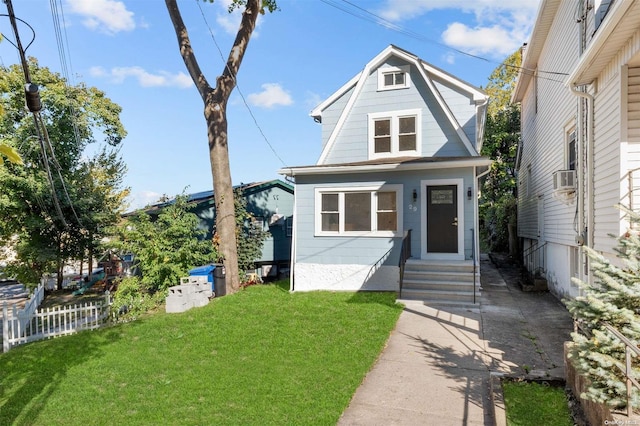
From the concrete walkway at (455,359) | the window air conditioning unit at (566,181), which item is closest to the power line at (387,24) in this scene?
the window air conditioning unit at (566,181)

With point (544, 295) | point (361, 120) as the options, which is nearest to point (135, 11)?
point (361, 120)

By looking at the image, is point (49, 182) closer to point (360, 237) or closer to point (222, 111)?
point (222, 111)

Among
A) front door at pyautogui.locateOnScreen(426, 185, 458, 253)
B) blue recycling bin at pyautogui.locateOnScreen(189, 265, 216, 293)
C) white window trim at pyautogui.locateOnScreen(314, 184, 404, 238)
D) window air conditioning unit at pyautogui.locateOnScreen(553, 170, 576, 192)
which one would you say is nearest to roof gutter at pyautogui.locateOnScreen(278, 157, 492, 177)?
white window trim at pyautogui.locateOnScreen(314, 184, 404, 238)

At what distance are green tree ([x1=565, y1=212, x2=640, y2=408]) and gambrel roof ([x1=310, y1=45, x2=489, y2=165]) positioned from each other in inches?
301

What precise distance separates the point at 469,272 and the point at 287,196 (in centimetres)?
1005

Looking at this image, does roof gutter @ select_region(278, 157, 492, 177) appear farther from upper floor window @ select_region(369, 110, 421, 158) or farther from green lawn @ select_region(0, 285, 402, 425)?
green lawn @ select_region(0, 285, 402, 425)

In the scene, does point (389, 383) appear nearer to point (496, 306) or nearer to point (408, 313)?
point (408, 313)

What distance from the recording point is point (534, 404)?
163 inches

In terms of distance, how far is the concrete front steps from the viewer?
9.05m

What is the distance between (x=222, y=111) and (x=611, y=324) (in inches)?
446

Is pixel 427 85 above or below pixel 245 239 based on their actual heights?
above

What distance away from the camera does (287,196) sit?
1784 cm

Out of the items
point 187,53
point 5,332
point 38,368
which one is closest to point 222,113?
point 187,53

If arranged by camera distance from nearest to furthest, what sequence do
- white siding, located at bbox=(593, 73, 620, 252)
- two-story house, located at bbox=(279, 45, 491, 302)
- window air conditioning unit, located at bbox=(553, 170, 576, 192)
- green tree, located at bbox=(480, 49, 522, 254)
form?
white siding, located at bbox=(593, 73, 620, 252) → window air conditioning unit, located at bbox=(553, 170, 576, 192) → two-story house, located at bbox=(279, 45, 491, 302) → green tree, located at bbox=(480, 49, 522, 254)
